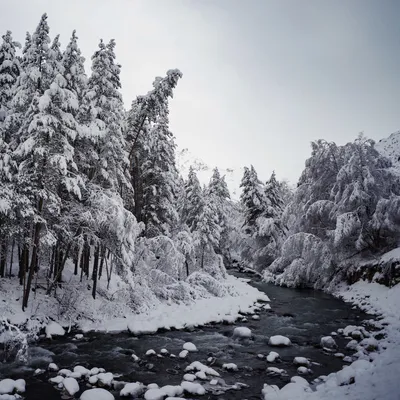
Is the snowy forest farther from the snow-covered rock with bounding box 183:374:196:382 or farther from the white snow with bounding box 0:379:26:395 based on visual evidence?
the snow-covered rock with bounding box 183:374:196:382

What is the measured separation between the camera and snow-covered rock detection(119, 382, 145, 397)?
27.8ft

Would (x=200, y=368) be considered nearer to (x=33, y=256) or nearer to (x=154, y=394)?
(x=154, y=394)

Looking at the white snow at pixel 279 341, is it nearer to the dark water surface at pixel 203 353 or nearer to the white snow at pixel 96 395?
the dark water surface at pixel 203 353

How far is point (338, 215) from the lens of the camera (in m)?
25.1

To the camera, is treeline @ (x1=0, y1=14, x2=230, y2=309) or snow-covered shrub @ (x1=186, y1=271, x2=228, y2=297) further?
snow-covered shrub @ (x1=186, y1=271, x2=228, y2=297)

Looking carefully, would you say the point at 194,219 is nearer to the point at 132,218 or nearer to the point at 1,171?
the point at 132,218

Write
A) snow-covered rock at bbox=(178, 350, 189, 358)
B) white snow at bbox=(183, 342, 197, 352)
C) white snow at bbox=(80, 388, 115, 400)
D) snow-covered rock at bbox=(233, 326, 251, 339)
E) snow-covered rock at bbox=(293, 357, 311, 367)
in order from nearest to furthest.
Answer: white snow at bbox=(80, 388, 115, 400) < snow-covered rock at bbox=(293, 357, 311, 367) < snow-covered rock at bbox=(178, 350, 189, 358) < white snow at bbox=(183, 342, 197, 352) < snow-covered rock at bbox=(233, 326, 251, 339)

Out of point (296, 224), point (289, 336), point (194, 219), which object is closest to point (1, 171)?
point (289, 336)

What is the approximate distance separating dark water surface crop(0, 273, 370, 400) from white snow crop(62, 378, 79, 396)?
19 centimetres

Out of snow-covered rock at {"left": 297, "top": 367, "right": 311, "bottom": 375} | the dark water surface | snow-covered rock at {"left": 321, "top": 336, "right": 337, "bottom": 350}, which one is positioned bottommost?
the dark water surface

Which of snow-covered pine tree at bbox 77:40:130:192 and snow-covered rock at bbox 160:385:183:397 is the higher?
snow-covered pine tree at bbox 77:40:130:192

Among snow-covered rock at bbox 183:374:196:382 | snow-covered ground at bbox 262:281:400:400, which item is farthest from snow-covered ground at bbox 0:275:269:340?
snow-covered ground at bbox 262:281:400:400

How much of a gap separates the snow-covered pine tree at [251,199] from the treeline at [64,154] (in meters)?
17.7

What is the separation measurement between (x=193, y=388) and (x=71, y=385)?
3.38 metres
